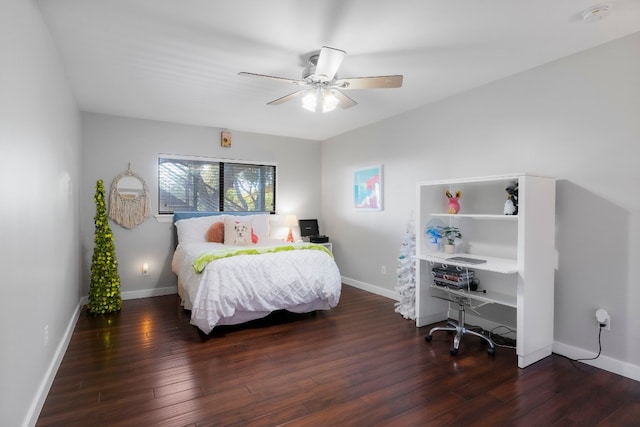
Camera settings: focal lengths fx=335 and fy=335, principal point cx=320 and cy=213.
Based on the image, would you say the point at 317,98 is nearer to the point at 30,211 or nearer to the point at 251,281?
the point at 251,281

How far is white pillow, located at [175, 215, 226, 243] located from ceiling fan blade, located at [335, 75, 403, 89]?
269 centimetres

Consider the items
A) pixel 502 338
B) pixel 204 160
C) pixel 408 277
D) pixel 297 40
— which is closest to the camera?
pixel 297 40

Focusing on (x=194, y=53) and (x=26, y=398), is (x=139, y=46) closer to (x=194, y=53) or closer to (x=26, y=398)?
(x=194, y=53)

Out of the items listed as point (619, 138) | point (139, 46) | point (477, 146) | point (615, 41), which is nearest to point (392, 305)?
point (477, 146)

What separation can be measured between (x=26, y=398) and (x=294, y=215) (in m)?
4.04

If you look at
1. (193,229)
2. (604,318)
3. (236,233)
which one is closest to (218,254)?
(236,233)

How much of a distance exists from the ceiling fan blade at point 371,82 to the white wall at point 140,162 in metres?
2.80

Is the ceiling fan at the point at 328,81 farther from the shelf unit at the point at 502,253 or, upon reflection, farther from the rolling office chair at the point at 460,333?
the rolling office chair at the point at 460,333

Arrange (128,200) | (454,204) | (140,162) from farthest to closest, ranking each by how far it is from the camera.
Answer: (140,162) < (128,200) < (454,204)

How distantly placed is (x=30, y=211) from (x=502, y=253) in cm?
354

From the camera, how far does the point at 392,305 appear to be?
4.12m

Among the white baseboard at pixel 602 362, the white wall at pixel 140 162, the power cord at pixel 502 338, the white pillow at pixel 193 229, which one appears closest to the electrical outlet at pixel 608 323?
Result: the white baseboard at pixel 602 362

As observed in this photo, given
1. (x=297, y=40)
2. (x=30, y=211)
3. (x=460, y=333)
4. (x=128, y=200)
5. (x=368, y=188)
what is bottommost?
(x=460, y=333)

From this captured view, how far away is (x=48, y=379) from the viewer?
2172 millimetres
